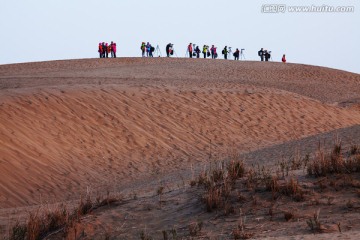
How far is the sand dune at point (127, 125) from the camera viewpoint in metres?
18.4

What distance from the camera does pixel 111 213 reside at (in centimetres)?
1012

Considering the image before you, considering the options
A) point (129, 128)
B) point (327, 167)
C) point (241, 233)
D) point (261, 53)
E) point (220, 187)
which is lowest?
point (129, 128)

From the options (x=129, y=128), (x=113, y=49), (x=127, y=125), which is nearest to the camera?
(x=129, y=128)

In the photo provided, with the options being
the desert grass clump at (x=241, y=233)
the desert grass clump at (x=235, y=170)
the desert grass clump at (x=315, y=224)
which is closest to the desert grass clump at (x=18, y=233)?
the desert grass clump at (x=241, y=233)

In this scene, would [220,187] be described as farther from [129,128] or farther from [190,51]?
[190,51]

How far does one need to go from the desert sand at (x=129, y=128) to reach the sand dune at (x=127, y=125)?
4 centimetres

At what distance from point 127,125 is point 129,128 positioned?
267mm

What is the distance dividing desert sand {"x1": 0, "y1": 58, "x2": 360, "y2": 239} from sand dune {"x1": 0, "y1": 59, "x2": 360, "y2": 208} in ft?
0.12

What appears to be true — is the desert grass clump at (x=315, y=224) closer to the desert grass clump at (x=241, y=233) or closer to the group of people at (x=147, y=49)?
the desert grass clump at (x=241, y=233)

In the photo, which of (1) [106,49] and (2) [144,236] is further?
(1) [106,49]

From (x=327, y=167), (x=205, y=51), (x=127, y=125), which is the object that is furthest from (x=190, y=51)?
(x=327, y=167)

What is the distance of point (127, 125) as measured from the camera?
23.6 metres

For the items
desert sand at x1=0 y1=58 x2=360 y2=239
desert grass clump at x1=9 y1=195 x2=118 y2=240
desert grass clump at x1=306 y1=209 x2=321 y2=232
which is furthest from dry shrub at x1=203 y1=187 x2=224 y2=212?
desert grass clump at x1=9 y1=195 x2=118 y2=240

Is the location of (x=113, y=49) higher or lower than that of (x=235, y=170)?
higher
